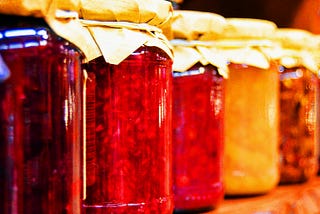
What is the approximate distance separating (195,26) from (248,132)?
28 centimetres

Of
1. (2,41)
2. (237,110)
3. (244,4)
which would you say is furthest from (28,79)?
(244,4)

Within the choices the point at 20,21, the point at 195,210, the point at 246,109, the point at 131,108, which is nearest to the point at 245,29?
the point at 246,109

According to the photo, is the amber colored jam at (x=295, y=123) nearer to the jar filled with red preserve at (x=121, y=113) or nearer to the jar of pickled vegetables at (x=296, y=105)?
the jar of pickled vegetables at (x=296, y=105)

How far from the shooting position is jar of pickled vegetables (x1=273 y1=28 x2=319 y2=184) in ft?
4.37

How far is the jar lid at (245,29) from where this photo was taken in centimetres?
114

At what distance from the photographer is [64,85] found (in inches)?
24.6

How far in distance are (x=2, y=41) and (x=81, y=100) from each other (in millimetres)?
119

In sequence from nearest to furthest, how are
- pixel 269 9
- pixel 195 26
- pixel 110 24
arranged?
1. pixel 110 24
2. pixel 195 26
3. pixel 269 9

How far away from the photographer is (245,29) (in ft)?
3.79

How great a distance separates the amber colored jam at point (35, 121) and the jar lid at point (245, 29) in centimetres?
55

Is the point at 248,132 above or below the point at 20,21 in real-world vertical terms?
below

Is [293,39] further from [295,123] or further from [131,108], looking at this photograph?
[131,108]

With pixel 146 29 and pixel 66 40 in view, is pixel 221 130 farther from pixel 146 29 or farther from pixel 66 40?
pixel 66 40

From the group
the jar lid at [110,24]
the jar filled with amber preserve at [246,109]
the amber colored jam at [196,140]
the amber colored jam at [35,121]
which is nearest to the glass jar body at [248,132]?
the jar filled with amber preserve at [246,109]
